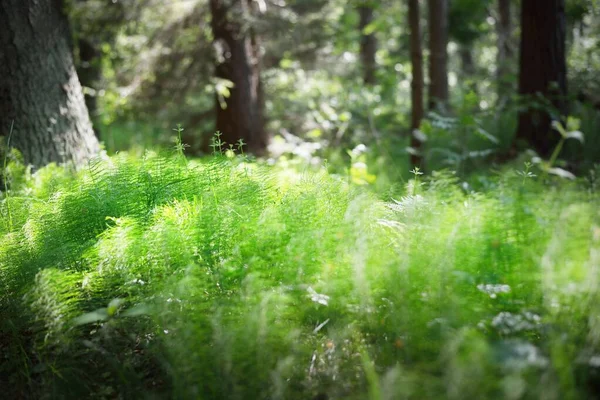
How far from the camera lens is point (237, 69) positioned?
7.89m

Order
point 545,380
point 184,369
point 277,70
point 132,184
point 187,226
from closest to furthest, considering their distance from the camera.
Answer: point 545,380 < point 184,369 < point 187,226 < point 132,184 < point 277,70

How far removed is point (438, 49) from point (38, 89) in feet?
25.3

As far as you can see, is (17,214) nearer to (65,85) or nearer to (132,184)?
(132,184)

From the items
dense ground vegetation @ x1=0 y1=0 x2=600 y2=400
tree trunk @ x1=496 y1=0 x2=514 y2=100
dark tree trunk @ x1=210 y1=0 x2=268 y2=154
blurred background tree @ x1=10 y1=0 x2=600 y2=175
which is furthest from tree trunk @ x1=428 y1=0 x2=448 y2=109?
dense ground vegetation @ x1=0 y1=0 x2=600 y2=400

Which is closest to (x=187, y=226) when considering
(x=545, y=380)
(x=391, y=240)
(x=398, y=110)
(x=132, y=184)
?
(x=132, y=184)

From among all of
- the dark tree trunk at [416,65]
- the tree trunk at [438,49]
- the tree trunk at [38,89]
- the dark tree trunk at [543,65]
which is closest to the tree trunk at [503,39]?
the tree trunk at [438,49]

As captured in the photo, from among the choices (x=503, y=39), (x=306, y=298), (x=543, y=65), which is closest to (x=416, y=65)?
(x=543, y=65)

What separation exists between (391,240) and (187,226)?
1.10m

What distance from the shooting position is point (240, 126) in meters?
8.11

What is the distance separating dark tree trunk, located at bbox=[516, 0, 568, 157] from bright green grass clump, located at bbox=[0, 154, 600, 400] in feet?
14.3

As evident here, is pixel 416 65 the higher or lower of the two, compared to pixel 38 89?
lower

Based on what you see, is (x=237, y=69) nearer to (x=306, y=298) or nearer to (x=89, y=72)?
(x=89, y=72)

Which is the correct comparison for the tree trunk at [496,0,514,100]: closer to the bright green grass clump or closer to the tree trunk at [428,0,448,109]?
the tree trunk at [428,0,448,109]

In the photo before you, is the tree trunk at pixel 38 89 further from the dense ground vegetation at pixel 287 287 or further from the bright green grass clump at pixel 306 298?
the bright green grass clump at pixel 306 298
